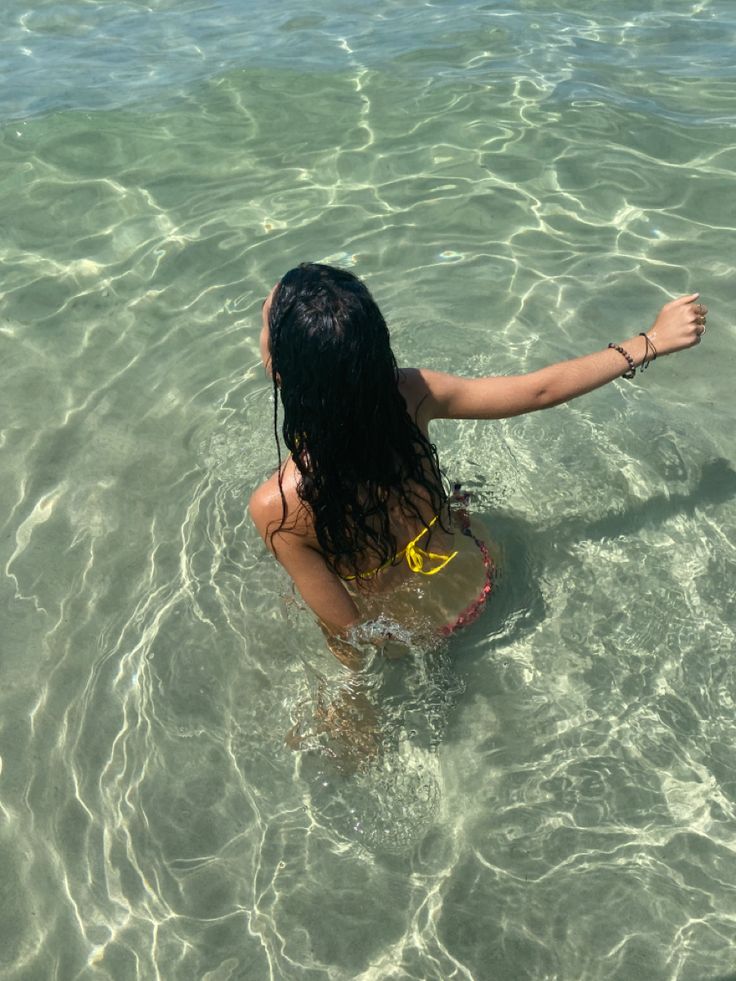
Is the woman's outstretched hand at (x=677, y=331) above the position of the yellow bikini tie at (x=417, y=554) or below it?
above

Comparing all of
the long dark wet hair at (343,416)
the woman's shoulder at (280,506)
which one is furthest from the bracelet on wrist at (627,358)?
the woman's shoulder at (280,506)

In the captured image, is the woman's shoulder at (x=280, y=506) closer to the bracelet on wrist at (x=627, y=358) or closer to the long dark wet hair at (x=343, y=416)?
the long dark wet hair at (x=343, y=416)

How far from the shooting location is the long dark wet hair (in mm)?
2234

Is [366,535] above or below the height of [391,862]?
above

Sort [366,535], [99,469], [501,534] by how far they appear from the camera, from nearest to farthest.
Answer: [366,535]
[501,534]
[99,469]

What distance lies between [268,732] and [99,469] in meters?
1.75

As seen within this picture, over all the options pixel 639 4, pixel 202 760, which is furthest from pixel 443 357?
pixel 639 4

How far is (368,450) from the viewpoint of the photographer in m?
2.51

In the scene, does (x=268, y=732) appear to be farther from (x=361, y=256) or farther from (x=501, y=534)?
(x=361, y=256)

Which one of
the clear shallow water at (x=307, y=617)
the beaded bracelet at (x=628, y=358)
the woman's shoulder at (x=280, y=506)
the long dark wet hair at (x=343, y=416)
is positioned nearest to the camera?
the long dark wet hair at (x=343, y=416)

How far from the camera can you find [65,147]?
6.77 metres

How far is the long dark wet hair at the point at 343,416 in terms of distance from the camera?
223 cm

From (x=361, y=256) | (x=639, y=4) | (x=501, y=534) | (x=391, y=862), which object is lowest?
(x=391, y=862)

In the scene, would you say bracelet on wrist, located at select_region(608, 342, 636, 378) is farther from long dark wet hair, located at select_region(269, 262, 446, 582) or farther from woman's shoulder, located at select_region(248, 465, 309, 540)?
woman's shoulder, located at select_region(248, 465, 309, 540)
